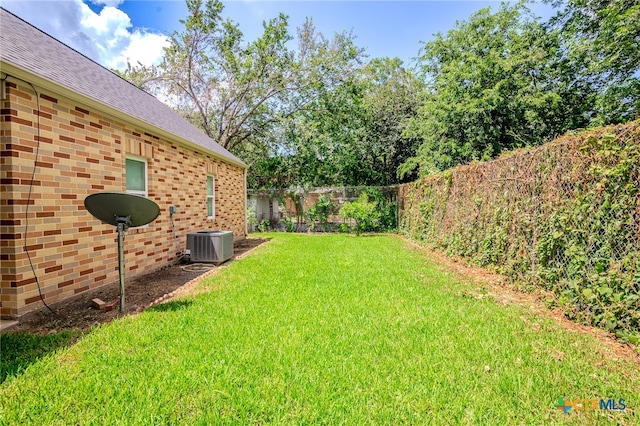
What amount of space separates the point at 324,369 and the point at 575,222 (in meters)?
3.50

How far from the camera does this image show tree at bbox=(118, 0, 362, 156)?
589 inches

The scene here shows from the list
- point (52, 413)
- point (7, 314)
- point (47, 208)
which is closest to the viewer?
point (52, 413)

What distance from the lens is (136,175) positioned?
5891 millimetres

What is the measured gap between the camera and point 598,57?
9617 millimetres

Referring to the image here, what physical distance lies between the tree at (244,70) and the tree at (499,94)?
5634mm

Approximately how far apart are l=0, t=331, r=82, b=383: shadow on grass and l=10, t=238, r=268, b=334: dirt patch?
0.21m

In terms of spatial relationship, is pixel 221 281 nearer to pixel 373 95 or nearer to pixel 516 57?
pixel 516 57

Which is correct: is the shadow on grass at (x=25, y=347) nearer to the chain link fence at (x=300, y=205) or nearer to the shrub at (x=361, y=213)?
the shrub at (x=361, y=213)

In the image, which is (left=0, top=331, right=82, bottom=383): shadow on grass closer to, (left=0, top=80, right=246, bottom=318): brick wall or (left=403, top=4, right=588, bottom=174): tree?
(left=0, top=80, right=246, bottom=318): brick wall

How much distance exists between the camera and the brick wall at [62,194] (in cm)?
342

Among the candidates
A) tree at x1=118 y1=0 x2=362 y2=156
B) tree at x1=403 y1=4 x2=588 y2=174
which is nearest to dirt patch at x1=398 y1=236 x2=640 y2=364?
tree at x1=403 y1=4 x2=588 y2=174

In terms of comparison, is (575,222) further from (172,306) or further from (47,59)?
(47,59)

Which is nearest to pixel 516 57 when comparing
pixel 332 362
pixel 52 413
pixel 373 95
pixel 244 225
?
pixel 373 95

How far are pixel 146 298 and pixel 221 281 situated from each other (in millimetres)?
1223
